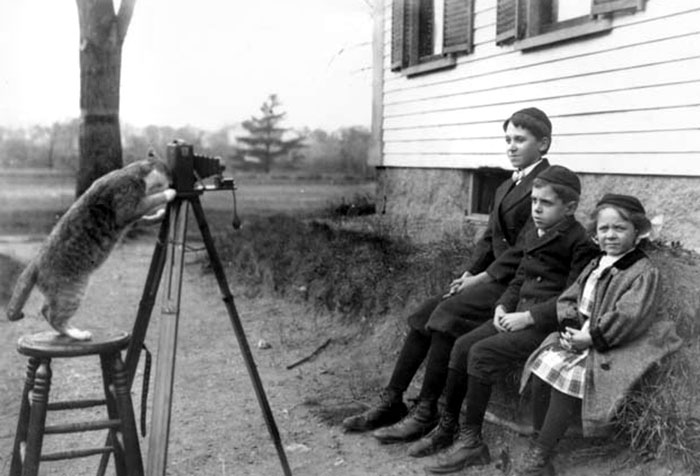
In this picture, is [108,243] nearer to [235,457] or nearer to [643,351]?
[235,457]

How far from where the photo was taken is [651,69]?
5.23m

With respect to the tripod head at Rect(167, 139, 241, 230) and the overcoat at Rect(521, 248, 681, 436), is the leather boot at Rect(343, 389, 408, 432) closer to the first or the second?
the overcoat at Rect(521, 248, 681, 436)

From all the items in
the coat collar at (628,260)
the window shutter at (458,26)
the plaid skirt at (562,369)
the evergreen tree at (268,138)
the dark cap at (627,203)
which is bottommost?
A: the plaid skirt at (562,369)

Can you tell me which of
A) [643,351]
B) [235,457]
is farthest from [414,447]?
[643,351]

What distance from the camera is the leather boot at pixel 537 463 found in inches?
120

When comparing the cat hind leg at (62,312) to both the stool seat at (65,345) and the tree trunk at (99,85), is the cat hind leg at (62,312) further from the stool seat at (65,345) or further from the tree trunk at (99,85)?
the tree trunk at (99,85)

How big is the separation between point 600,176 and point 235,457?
3.52 m

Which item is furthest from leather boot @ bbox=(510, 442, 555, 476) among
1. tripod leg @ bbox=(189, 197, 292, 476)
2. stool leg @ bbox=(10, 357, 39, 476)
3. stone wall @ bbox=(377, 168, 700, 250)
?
stone wall @ bbox=(377, 168, 700, 250)

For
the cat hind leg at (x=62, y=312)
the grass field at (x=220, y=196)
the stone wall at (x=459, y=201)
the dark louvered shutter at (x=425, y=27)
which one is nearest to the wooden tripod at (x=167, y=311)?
the cat hind leg at (x=62, y=312)

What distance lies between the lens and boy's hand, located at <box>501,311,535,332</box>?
331 centimetres

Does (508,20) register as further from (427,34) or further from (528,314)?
(528,314)

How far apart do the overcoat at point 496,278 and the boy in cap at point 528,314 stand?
0.50ft

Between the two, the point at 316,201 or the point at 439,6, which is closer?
the point at 439,6

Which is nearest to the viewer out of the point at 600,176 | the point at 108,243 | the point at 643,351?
the point at 108,243
